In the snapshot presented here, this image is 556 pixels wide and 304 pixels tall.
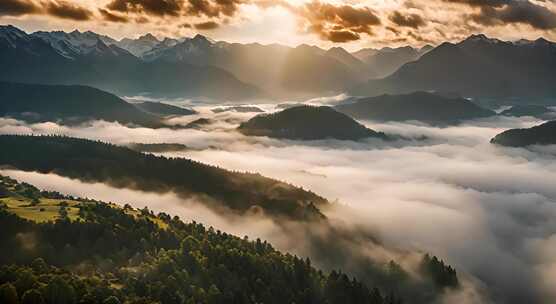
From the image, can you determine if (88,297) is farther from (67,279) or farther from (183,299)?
(183,299)

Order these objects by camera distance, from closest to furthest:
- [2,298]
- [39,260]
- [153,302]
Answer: [2,298]
[153,302]
[39,260]

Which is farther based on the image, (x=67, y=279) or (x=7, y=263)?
(x=7, y=263)

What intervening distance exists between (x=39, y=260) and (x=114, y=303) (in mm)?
43604

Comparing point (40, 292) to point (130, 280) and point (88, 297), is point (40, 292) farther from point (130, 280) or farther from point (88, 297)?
point (130, 280)

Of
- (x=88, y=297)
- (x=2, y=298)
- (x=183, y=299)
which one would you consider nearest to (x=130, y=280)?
(x=183, y=299)

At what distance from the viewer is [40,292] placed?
158000 millimetres

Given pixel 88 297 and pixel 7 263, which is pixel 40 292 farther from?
pixel 7 263

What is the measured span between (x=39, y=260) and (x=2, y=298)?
4314 centimetres

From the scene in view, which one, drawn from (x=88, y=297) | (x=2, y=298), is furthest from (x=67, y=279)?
(x=2, y=298)

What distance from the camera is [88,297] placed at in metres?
165

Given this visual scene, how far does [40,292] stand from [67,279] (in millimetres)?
13810

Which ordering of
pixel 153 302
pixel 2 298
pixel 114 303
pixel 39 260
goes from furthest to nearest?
pixel 39 260
pixel 153 302
pixel 114 303
pixel 2 298

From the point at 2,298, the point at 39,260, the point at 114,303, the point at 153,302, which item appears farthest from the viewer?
the point at 39,260

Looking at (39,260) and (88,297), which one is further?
(39,260)
